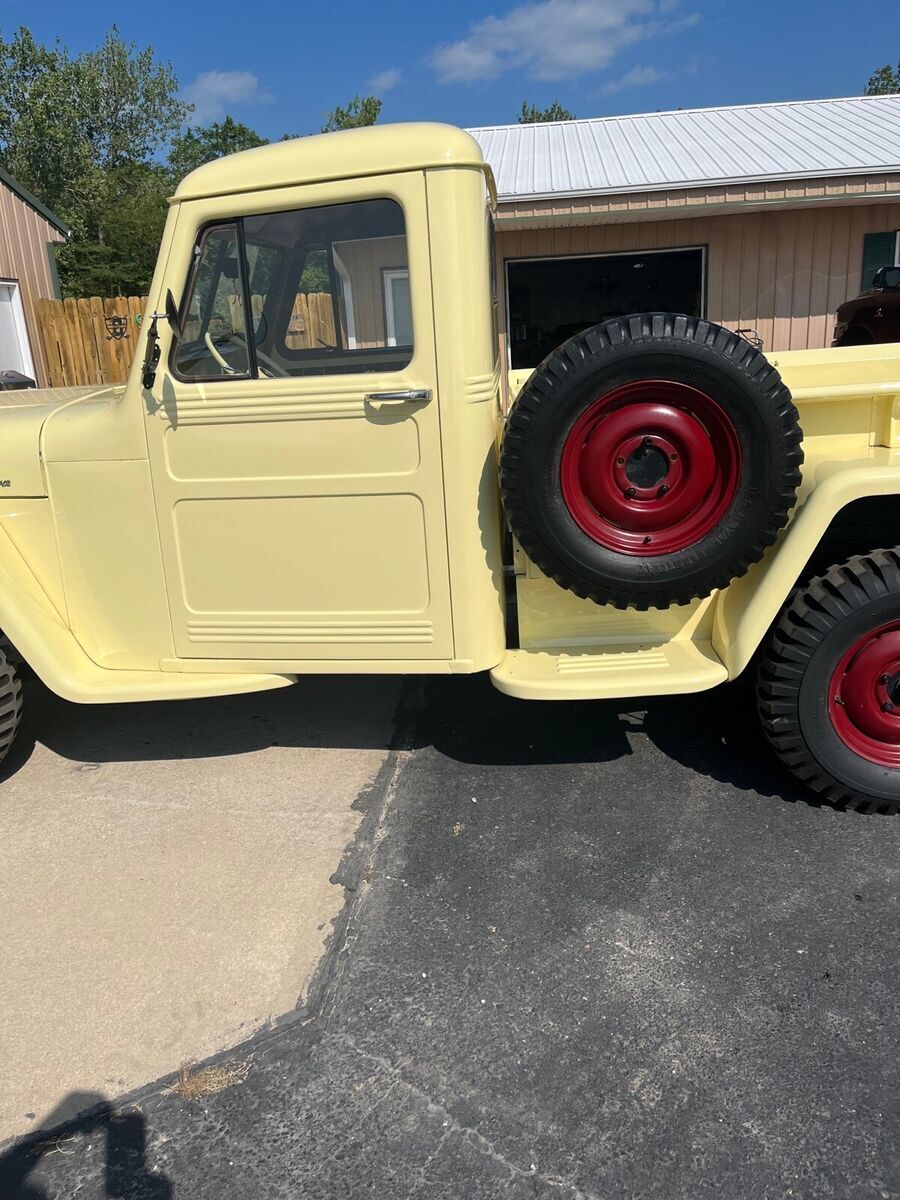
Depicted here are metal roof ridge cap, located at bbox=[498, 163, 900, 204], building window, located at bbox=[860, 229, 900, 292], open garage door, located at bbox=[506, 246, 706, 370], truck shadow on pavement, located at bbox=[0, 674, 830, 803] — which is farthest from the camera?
open garage door, located at bbox=[506, 246, 706, 370]

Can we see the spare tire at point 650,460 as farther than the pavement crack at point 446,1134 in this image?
Yes

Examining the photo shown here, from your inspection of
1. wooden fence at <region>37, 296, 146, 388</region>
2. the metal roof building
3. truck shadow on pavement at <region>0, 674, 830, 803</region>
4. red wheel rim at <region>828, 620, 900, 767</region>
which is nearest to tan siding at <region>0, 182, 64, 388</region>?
wooden fence at <region>37, 296, 146, 388</region>

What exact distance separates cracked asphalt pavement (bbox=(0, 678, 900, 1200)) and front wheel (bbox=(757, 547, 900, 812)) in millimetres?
205

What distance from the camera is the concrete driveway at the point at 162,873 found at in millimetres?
2412

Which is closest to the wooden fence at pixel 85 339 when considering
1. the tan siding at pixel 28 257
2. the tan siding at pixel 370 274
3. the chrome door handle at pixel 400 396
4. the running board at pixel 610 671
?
the tan siding at pixel 28 257

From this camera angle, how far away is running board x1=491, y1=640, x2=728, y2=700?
10.1ft

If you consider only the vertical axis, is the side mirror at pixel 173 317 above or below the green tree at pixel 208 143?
below

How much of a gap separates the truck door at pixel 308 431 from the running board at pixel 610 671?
326 mm

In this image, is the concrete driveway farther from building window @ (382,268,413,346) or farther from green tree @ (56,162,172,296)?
green tree @ (56,162,172,296)

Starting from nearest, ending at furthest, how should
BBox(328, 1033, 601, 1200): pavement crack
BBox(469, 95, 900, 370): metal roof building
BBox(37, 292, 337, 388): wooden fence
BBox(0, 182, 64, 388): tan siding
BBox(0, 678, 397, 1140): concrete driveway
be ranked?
BBox(328, 1033, 601, 1200): pavement crack, BBox(0, 678, 397, 1140): concrete driveway, BBox(469, 95, 900, 370): metal roof building, BBox(37, 292, 337, 388): wooden fence, BBox(0, 182, 64, 388): tan siding

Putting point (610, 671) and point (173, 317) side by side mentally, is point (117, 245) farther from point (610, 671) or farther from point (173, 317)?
point (610, 671)

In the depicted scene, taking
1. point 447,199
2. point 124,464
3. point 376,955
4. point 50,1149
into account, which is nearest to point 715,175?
point 447,199

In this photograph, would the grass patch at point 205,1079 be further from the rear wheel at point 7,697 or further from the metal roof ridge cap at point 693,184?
the metal roof ridge cap at point 693,184

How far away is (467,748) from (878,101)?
14.1 meters
